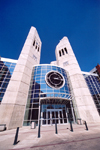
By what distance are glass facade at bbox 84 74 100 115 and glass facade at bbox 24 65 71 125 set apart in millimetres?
9632

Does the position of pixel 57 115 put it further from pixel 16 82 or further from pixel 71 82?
pixel 16 82

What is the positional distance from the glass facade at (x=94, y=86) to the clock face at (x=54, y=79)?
11058 millimetres

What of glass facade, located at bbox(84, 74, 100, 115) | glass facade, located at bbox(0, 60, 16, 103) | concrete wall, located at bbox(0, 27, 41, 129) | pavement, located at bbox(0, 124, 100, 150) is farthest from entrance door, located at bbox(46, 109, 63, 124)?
glass facade, located at bbox(84, 74, 100, 115)

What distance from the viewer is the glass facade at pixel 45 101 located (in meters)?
13.6

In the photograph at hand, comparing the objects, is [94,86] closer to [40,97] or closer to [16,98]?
[40,97]

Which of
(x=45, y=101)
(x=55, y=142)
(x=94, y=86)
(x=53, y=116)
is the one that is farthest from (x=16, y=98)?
(x=94, y=86)

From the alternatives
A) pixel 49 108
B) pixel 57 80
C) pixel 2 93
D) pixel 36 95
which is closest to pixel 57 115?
pixel 49 108

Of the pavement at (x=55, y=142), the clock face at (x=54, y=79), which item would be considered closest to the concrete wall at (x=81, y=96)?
the clock face at (x=54, y=79)

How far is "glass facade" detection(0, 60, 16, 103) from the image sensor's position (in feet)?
48.3

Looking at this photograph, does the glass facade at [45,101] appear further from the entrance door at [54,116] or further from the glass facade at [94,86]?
the glass facade at [94,86]

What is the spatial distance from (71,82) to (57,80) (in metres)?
5.41

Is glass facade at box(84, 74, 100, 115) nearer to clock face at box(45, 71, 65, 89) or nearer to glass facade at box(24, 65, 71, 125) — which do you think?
glass facade at box(24, 65, 71, 125)

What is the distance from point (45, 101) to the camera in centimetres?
1494

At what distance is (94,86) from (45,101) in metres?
18.8
